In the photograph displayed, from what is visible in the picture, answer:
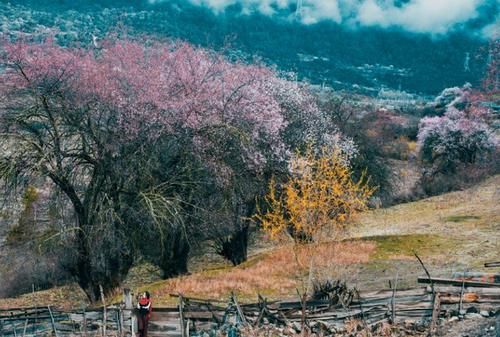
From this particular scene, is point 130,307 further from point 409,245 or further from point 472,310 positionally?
point 409,245

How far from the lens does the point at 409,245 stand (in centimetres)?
2698

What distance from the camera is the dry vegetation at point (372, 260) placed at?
21.5 metres

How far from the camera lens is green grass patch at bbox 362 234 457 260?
84.4 feet

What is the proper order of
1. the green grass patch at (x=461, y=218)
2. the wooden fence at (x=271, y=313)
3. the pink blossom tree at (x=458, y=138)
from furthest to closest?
the pink blossom tree at (x=458, y=138), the green grass patch at (x=461, y=218), the wooden fence at (x=271, y=313)

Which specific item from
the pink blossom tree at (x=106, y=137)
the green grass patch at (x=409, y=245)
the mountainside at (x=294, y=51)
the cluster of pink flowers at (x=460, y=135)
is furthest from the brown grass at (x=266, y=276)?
the mountainside at (x=294, y=51)

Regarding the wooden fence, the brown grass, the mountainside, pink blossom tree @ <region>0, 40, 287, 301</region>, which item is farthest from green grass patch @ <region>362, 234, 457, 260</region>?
the mountainside

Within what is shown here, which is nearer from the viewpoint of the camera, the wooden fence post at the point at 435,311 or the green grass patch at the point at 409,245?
the wooden fence post at the point at 435,311

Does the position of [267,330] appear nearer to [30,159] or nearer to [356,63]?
[30,159]

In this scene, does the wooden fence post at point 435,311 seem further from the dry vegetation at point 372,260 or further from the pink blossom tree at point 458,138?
the pink blossom tree at point 458,138

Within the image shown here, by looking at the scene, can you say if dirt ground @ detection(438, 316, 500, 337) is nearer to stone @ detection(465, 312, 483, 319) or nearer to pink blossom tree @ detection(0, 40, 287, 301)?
stone @ detection(465, 312, 483, 319)

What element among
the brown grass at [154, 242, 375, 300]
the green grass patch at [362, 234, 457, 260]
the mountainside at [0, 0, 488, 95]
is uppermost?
the mountainside at [0, 0, 488, 95]

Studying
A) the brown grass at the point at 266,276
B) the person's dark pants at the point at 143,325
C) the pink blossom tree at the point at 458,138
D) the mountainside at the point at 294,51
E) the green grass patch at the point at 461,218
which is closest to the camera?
the person's dark pants at the point at 143,325

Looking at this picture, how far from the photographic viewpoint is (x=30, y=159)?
21.6 meters

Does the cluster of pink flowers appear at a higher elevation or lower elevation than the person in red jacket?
higher
